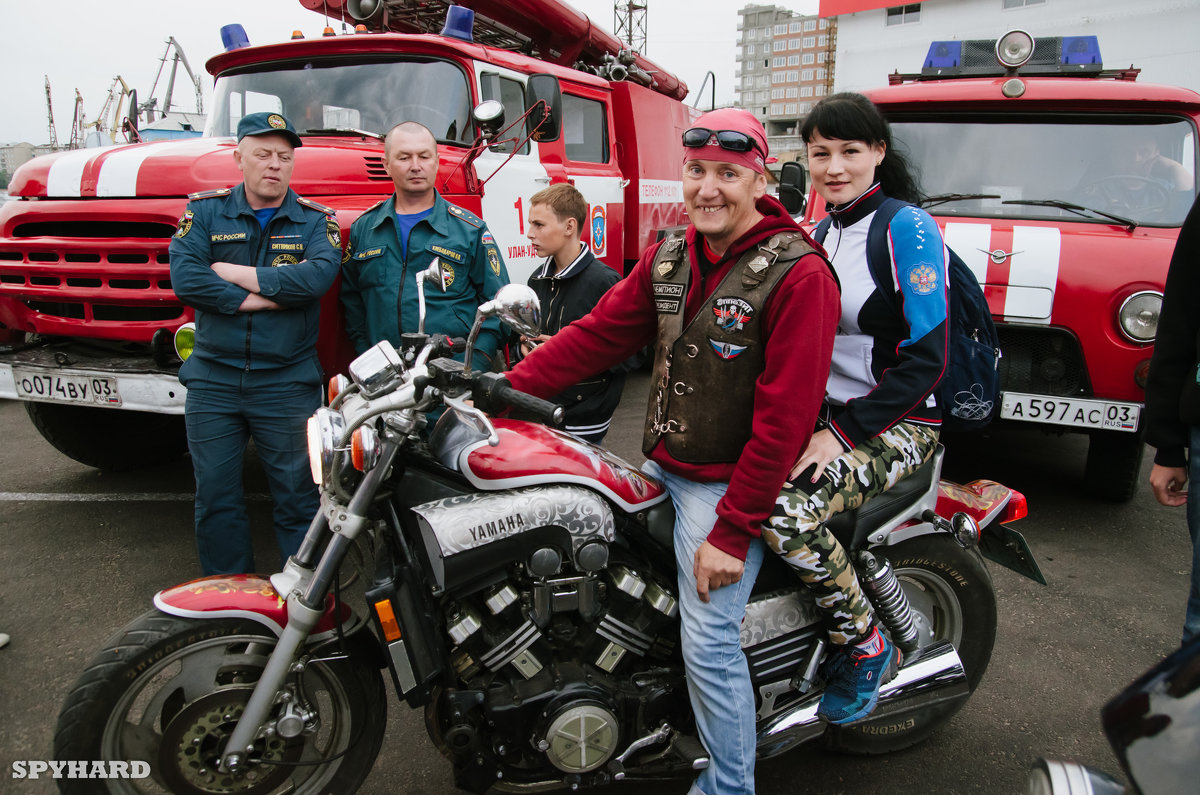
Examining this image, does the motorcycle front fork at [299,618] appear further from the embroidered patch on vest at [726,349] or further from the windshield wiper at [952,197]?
the windshield wiper at [952,197]

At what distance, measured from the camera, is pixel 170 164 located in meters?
3.53

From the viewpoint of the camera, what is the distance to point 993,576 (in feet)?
12.4

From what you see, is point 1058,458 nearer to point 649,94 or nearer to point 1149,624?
point 1149,624

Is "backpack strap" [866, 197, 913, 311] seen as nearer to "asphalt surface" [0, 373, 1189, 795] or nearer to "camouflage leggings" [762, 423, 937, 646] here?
"camouflage leggings" [762, 423, 937, 646]

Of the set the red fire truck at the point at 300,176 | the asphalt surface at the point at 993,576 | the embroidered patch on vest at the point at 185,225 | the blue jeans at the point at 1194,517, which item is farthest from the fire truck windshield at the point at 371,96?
the blue jeans at the point at 1194,517

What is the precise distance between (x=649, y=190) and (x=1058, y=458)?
3.81 m

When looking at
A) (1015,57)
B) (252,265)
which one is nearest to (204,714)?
(252,265)

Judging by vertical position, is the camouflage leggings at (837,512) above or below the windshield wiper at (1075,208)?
below

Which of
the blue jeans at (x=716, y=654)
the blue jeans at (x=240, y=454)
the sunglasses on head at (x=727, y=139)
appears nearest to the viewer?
the sunglasses on head at (x=727, y=139)

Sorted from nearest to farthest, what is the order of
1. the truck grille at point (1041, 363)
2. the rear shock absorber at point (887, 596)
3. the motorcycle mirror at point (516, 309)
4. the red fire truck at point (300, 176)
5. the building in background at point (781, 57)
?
the motorcycle mirror at point (516, 309), the rear shock absorber at point (887, 596), the red fire truck at point (300, 176), the truck grille at point (1041, 363), the building in background at point (781, 57)

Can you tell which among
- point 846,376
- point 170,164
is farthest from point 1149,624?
point 170,164

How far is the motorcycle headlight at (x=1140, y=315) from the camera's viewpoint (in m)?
3.81

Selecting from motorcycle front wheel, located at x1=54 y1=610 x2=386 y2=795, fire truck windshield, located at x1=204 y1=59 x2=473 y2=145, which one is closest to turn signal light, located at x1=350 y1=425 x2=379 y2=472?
motorcycle front wheel, located at x1=54 y1=610 x2=386 y2=795

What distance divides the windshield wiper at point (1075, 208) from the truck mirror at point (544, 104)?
2.56 meters
